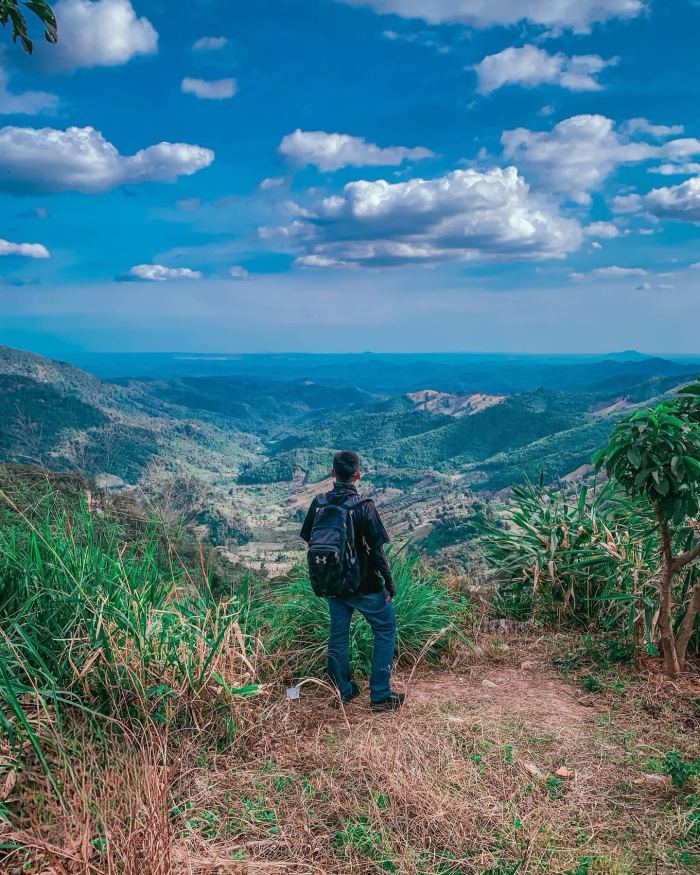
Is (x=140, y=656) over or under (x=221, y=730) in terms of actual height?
over

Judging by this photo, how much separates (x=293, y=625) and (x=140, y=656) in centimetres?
160

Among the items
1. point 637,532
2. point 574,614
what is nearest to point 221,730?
point 574,614

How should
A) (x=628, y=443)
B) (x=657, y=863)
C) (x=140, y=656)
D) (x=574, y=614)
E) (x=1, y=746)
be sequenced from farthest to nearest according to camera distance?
(x=574, y=614), (x=628, y=443), (x=140, y=656), (x=1, y=746), (x=657, y=863)

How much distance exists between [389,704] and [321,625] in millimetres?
982

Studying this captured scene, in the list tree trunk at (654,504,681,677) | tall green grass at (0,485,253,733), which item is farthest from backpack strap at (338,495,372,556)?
tree trunk at (654,504,681,677)

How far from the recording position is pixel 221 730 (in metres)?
3.41

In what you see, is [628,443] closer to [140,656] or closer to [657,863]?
[657,863]

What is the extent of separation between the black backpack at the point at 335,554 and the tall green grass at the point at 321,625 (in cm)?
90

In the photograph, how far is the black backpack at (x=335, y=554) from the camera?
3.73 meters

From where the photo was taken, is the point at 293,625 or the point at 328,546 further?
the point at 293,625

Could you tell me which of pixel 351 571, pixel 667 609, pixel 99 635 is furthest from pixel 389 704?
pixel 667 609

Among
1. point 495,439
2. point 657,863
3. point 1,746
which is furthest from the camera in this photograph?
point 495,439

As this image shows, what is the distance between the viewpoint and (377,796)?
9.23 feet

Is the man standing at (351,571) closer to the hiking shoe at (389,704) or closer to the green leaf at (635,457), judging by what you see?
the hiking shoe at (389,704)
